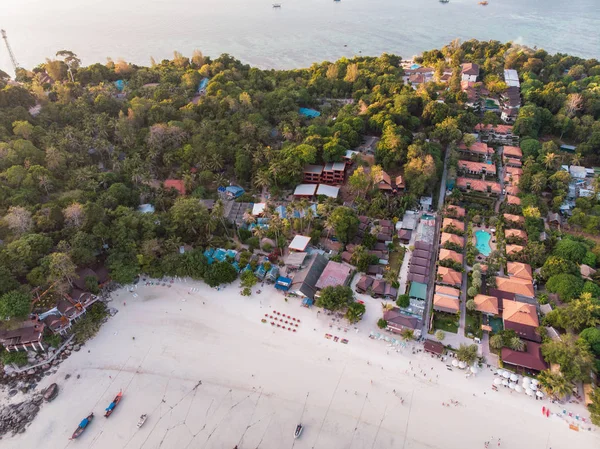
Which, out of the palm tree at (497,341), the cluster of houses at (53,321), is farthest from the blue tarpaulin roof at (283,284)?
the palm tree at (497,341)

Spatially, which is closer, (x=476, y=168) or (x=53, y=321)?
(x=53, y=321)

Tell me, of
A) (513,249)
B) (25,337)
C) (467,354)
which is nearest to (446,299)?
(467,354)

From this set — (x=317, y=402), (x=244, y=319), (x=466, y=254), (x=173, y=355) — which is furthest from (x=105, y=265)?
(x=466, y=254)

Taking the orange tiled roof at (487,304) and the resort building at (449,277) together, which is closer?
the orange tiled roof at (487,304)

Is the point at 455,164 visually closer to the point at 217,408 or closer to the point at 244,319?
the point at 244,319

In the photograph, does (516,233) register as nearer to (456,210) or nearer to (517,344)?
(456,210)

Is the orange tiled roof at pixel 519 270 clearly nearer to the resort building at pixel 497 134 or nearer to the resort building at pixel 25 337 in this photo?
the resort building at pixel 497 134
